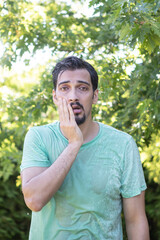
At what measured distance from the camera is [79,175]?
7.33ft

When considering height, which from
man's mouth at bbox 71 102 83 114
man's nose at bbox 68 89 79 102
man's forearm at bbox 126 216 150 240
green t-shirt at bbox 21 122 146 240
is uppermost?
man's nose at bbox 68 89 79 102

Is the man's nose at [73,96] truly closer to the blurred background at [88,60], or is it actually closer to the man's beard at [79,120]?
the man's beard at [79,120]

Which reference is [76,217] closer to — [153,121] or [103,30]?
[153,121]

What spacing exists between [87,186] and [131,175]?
0.30m

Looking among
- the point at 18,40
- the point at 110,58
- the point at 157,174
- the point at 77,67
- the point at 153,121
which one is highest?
the point at 18,40

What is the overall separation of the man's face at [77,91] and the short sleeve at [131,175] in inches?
14.8

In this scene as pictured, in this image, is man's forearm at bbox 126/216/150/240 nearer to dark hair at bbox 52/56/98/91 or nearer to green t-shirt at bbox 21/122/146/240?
green t-shirt at bbox 21/122/146/240

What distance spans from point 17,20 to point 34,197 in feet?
8.21

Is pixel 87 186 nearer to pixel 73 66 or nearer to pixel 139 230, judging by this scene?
pixel 139 230

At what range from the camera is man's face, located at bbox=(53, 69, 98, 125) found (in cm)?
236

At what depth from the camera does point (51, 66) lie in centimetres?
432

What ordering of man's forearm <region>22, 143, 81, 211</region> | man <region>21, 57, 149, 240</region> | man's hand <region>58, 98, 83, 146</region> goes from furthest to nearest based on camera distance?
man's hand <region>58, 98, 83, 146</region>
man <region>21, 57, 149, 240</region>
man's forearm <region>22, 143, 81, 211</region>

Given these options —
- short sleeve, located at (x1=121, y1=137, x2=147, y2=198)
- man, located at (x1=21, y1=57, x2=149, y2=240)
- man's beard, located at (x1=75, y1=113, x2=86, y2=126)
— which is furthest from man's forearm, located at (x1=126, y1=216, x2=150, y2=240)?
man's beard, located at (x1=75, y1=113, x2=86, y2=126)

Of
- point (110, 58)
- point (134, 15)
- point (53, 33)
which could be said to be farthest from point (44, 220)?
point (53, 33)
